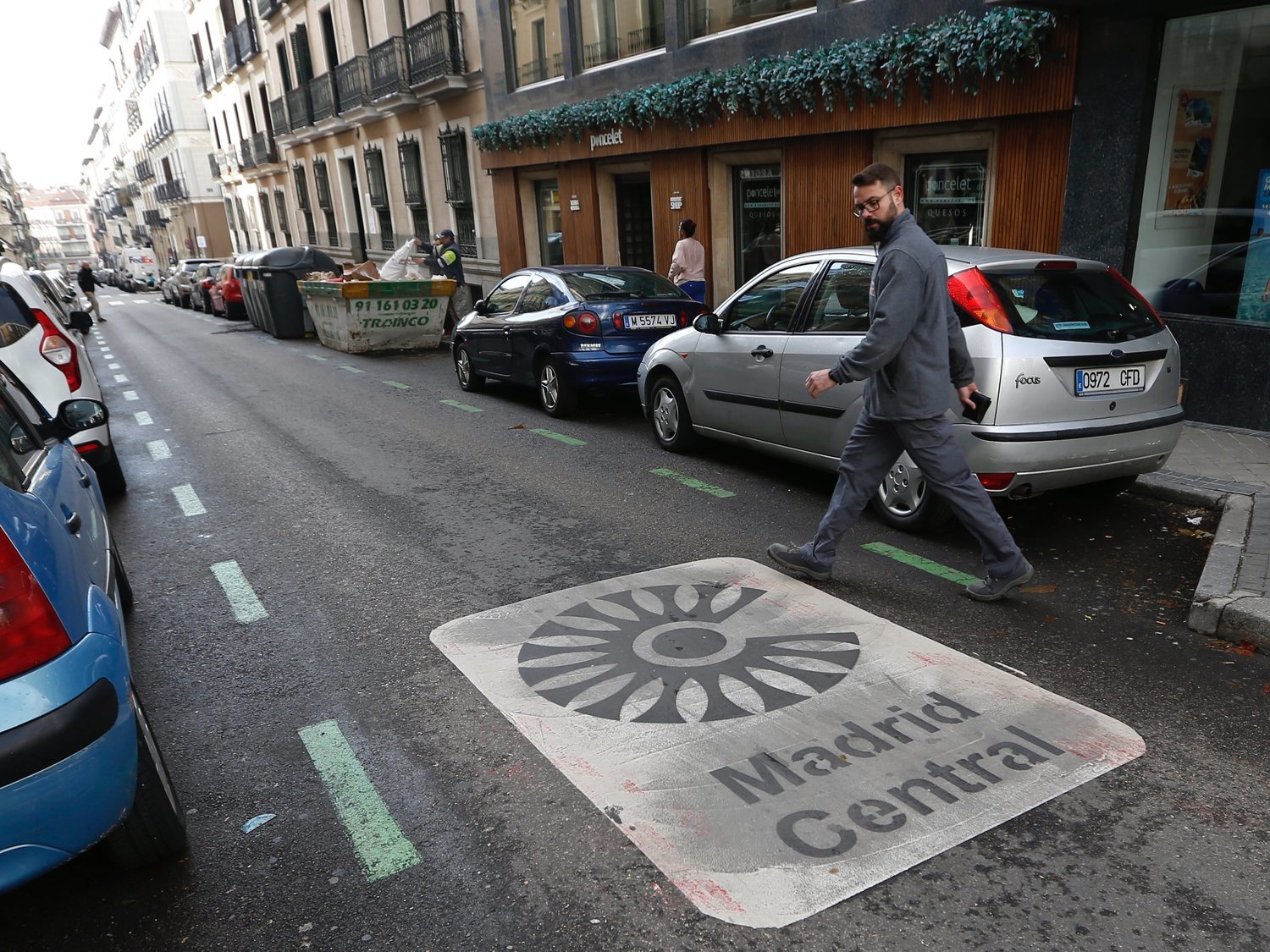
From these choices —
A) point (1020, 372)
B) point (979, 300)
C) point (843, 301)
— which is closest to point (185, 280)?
point (843, 301)

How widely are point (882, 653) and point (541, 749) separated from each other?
157 cm

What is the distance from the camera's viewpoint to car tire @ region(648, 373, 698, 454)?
762cm

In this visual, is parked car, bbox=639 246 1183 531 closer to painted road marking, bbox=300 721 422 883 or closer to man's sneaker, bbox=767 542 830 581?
man's sneaker, bbox=767 542 830 581

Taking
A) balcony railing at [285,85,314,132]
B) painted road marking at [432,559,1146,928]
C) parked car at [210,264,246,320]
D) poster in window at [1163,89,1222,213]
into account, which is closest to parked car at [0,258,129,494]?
painted road marking at [432,559,1146,928]

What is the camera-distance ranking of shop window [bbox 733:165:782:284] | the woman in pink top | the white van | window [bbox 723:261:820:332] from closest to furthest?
window [bbox 723:261:820:332]
the woman in pink top
shop window [bbox 733:165:782:284]
the white van

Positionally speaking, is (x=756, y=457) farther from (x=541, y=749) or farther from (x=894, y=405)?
(x=541, y=749)

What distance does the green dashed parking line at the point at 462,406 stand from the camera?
10.4 m

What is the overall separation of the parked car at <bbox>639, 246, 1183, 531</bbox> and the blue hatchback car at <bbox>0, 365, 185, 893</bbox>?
4.09 metres

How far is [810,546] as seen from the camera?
191 inches

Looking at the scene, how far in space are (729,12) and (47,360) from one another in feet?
33.5

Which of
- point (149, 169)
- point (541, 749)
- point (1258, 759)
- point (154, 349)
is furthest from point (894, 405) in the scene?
point (149, 169)

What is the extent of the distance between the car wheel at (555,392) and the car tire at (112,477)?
159 inches

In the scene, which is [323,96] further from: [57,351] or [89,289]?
[57,351]

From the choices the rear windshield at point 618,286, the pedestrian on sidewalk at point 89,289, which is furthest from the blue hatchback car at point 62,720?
the pedestrian on sidewalk at point 89,289
